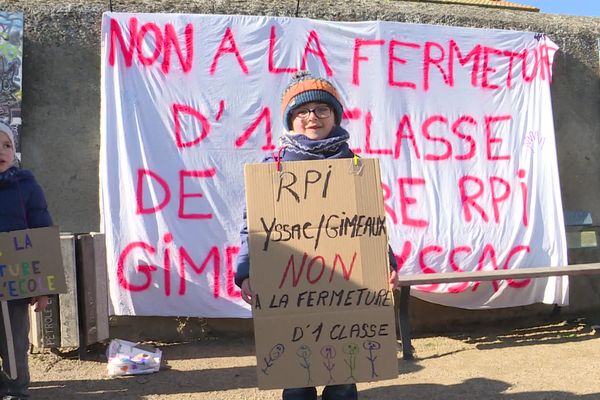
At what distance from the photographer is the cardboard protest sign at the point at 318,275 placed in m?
2.17

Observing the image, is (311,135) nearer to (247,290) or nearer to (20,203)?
(247,290)

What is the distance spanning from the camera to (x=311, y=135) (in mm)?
2402

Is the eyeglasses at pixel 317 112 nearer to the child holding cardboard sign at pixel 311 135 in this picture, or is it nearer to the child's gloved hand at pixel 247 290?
the child holding cardboard sign at pixel 311 135

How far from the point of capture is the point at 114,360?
3793mm

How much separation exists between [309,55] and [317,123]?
227 cm

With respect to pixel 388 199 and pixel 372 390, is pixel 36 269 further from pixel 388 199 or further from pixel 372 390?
pixel 388 199

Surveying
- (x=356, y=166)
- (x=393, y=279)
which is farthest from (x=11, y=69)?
(x=393, y=279)

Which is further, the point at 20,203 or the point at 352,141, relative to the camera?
the point at 352,141

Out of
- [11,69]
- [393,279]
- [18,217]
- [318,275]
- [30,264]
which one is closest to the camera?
[318,275]

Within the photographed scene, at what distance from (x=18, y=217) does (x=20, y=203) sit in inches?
2.8

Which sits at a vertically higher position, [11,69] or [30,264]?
[11,69]

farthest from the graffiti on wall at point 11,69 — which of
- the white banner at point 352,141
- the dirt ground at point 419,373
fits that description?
the dirt ground at point 419,373

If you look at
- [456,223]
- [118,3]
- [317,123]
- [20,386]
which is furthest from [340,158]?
[118,3]

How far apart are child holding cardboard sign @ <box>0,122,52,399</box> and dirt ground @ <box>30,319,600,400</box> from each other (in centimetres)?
51
